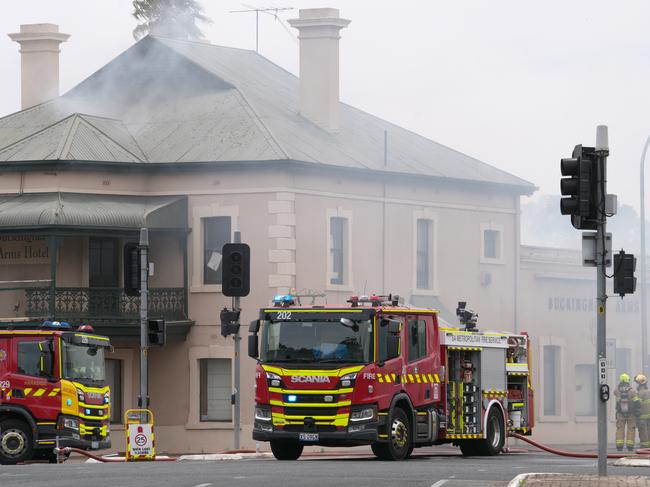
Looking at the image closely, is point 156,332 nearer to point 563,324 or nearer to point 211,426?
point 211,426

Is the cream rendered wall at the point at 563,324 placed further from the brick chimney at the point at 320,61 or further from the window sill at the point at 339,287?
the brick chimney at the point at 320,61

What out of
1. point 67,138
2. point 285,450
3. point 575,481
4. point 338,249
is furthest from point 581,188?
point 67,138

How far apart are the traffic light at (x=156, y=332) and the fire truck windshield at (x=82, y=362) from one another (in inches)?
40.4

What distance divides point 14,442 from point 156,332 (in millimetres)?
4001

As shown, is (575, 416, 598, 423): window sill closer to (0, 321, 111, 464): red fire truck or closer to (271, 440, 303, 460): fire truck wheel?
(0, 321, 111, 464): red fire truck

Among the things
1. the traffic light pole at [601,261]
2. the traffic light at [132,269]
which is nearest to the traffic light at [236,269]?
the traffic light at [132,269]

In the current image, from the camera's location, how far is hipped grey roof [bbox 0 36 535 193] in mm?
40875

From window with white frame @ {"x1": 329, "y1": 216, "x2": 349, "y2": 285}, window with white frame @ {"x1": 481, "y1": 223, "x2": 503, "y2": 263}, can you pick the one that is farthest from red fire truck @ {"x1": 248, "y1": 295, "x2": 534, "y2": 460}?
window with white frame @ {"x1": 481, "y1": 223, "x2": 503, "y2": 263}

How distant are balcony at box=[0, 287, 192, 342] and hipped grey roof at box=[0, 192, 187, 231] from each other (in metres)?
1.65

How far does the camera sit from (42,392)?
→ 2997 centimetres

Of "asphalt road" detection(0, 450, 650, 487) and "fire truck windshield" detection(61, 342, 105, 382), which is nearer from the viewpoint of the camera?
"asphalt road" detection(0, 450, 650, 487)

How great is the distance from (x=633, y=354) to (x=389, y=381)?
1061 inches

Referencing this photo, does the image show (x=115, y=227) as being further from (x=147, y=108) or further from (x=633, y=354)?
(x=633, y=354)

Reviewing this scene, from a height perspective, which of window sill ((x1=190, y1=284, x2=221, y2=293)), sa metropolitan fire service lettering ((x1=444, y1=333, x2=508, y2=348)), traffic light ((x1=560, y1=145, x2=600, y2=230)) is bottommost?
sa metropolitan fire service lettering ((x1=444, y1=333, x2=508, y2=348))
